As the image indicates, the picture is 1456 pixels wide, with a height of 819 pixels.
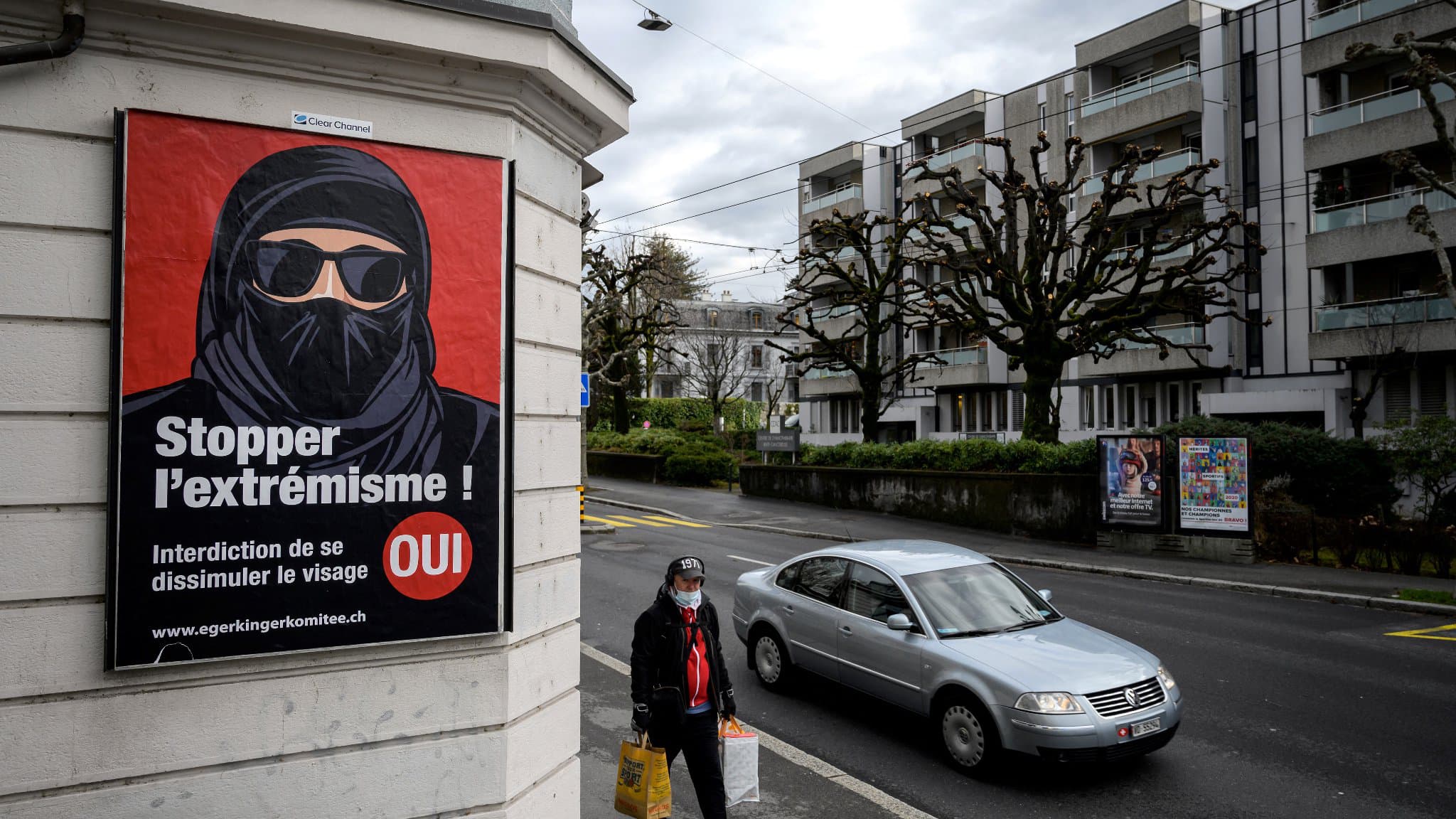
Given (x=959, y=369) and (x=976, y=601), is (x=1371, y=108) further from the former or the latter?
(x=976, y=601)

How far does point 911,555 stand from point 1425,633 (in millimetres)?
8313

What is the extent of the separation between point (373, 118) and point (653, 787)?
12.3ft

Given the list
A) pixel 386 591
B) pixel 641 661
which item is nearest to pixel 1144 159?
pixel 641 661

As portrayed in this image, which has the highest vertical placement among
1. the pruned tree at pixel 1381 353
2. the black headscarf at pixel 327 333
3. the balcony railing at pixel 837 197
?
the balcony railing at pixel 837 197

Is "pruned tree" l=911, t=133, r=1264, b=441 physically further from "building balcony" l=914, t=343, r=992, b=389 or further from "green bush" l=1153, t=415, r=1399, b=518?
"building balcony" l=914, t=343, r=992, b=389

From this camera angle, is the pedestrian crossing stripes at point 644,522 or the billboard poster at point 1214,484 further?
the pedestrian crossing stripes at point 644,522

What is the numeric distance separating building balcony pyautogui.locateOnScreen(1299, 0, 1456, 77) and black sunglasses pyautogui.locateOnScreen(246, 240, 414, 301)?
31537 mm

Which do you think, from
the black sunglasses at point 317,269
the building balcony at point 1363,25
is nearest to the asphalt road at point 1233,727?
the black sunglasses at point 317,269

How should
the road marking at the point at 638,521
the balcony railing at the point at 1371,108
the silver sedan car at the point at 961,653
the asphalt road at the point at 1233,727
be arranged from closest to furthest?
1. the asphalt road at the point at 1233,727
2. the silver sedan car at the point at 961,653
3. the road marking at the point at 638,521
4. the balcony railing at the point at 1371,108

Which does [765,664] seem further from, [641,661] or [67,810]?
[67,810]

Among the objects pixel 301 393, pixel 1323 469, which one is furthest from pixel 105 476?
pixel 1323 469

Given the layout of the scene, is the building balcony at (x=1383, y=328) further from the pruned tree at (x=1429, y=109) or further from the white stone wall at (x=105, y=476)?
the white stone wall at (x=105, y=476)

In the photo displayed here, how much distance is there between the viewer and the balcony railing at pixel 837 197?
50500mm

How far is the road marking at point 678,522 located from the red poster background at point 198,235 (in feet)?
73.2
